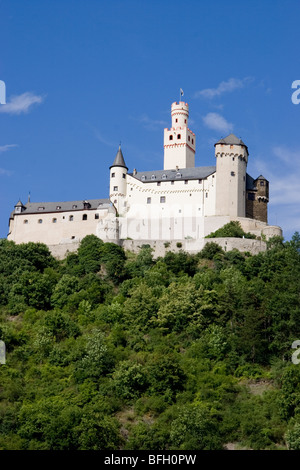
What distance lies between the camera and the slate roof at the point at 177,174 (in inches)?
3452

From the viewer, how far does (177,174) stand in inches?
3509

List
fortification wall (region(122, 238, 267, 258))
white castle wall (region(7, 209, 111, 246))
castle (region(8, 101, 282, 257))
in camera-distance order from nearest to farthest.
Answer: fortification wall (region(122, 238, 267, 258)), castle (region(8, 101, 282, 257)), white castle wall (region(7, 209, 111, 246))

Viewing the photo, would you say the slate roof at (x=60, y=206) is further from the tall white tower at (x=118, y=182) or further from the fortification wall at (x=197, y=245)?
the fortification wall at (x=197, y=245)

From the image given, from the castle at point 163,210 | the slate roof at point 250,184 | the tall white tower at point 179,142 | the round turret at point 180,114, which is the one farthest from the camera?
the round turret at point 180,114

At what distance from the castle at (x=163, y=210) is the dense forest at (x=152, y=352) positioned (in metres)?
6.87

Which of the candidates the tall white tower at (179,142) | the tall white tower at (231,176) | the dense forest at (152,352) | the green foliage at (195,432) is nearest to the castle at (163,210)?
the tall white tower at (231,176)

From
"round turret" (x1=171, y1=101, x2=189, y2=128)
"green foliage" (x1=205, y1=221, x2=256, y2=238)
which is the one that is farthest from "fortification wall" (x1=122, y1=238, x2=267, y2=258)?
"round turret" (x1=171, y1=101, x2=189, y2=128)

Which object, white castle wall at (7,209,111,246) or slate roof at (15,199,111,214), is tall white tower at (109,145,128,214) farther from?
white castle wall at (7,209,111,246)

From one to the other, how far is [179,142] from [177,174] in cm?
656

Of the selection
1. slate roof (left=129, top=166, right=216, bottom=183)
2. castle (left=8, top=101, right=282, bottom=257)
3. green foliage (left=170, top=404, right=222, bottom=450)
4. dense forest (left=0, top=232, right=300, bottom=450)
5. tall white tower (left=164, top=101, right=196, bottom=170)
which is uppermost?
tall white tower (left=164, top=101, right=196, bottom=170)

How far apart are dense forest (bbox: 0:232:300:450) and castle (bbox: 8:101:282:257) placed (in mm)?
6870

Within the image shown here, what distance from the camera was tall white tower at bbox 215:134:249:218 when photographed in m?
84.8

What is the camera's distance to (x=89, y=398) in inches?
2215
